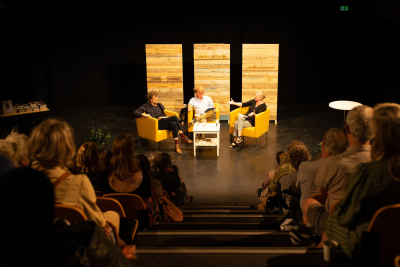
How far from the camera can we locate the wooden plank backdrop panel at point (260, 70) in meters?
8.17

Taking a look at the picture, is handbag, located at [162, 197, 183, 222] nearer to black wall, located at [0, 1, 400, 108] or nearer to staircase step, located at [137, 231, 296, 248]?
staircase step, located at [137, 231, 296, 248]

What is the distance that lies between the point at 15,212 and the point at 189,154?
17.8 ft

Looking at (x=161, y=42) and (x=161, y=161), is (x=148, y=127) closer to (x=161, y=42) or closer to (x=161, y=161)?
(x=161, y=161)

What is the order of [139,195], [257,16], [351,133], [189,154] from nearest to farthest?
1. [351,133]
2. [139,195]
3. [189,154]
4. [257,16]

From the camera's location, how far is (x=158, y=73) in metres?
8.40

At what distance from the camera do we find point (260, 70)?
832 centimetres

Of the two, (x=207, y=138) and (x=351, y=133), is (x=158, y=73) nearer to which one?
(x=207, y=138)

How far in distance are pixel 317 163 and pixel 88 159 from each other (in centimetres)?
195

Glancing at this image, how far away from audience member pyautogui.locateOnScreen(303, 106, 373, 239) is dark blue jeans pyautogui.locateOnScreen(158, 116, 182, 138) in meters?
4.55

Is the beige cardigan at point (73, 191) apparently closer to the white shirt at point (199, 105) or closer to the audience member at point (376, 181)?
the audience member at point (376, 181)

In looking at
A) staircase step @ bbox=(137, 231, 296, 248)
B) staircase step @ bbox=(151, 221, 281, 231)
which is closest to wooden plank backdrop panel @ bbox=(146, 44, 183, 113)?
staircase step @ bbox=(151, 221, 281, 231)

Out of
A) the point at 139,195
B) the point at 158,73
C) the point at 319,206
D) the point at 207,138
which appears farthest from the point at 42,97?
the point at 319,206

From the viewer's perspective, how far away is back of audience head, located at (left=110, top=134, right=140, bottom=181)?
9.21ft

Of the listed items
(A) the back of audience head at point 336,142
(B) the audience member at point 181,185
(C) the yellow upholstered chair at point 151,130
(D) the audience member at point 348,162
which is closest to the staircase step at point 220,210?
(B) the audience member at point 181,185
